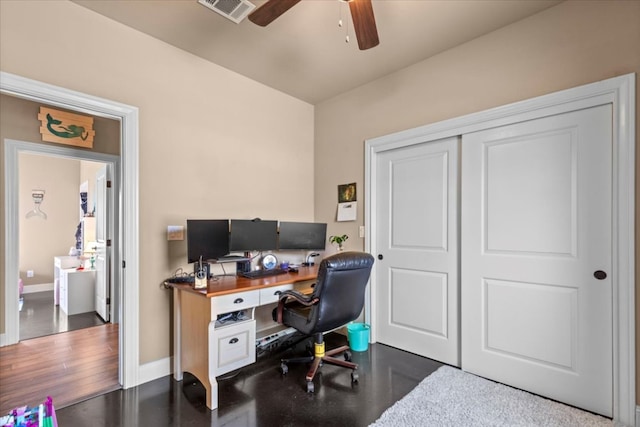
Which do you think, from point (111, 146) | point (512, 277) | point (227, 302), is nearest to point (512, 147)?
point (512, 277)

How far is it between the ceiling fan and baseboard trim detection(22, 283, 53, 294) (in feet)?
21.0

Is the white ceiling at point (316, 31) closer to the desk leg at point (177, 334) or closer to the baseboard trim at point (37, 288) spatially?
the desk leg at point (177, 334)

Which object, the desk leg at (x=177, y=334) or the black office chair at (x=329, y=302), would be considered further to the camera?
the desk leg at (x=177, y=334)

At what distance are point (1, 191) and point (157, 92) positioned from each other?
2239 millimetres

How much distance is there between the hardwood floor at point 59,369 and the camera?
2.21 meters

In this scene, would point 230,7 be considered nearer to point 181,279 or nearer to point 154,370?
point 181,279

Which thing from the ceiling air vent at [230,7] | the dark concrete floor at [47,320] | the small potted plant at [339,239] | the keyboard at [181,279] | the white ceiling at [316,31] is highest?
the white ceiling at [316,31]

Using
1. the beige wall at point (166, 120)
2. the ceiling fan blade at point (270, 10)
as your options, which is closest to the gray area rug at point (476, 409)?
the beige wall at point (166, 120)

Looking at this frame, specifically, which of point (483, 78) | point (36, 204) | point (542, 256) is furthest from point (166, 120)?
point (36, 204)

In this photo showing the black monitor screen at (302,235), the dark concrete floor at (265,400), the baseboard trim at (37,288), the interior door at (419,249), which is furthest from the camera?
the baseboard trim at (37,288)

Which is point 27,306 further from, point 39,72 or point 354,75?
point 354,75

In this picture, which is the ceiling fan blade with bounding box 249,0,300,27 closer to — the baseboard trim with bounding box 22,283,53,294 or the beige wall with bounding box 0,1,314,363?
the beige wall with bounding box 0,1,314,363

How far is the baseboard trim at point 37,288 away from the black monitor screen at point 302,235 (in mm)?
5259

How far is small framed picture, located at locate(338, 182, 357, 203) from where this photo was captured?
3.34 meters
